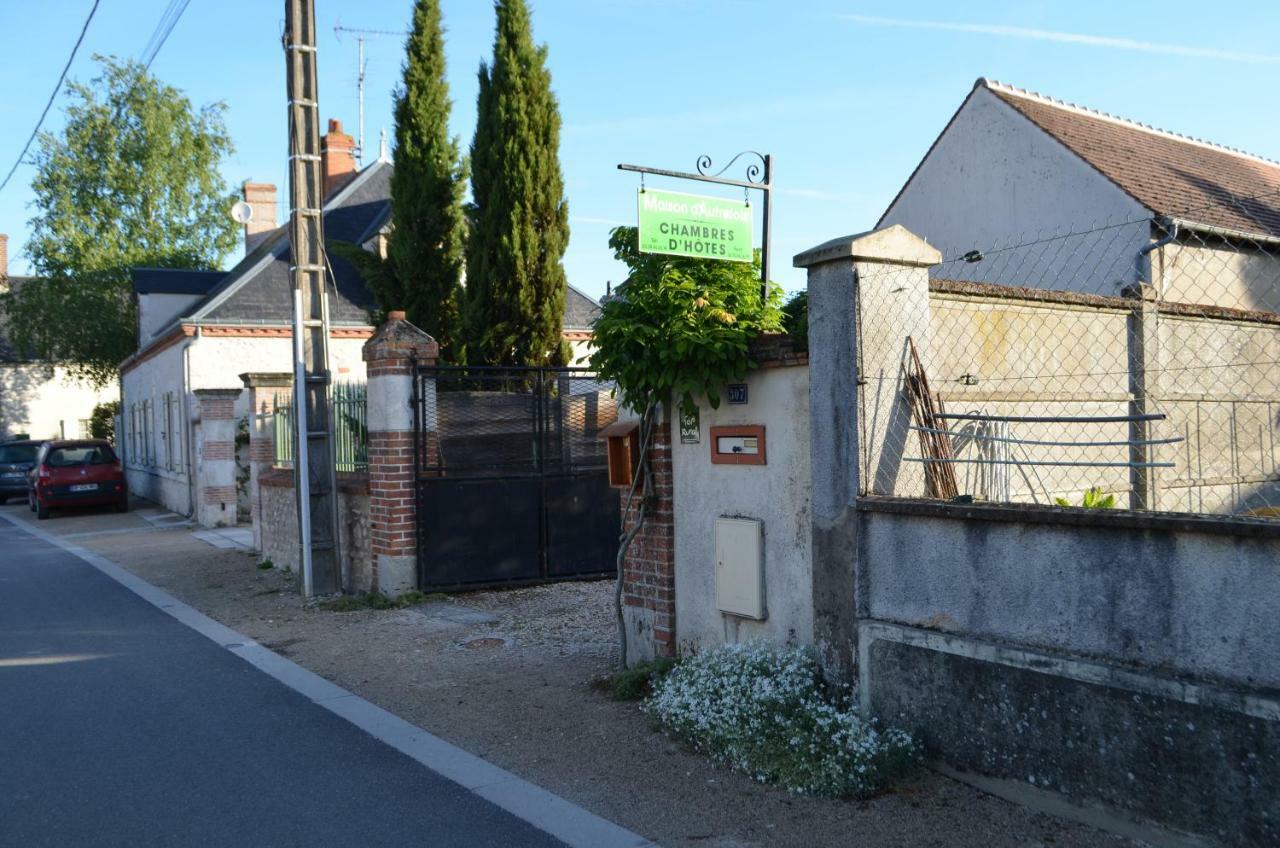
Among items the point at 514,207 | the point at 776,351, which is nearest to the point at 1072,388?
the point at 776,351

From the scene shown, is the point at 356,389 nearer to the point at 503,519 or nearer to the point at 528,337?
the point at 503,519

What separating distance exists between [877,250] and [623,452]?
2.47 metres

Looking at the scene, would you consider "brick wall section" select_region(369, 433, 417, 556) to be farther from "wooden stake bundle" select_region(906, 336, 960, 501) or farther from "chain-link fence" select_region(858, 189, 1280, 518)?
"wooden stake bundle" select_region(906, 336, 960, 501)

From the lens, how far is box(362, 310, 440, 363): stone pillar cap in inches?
412

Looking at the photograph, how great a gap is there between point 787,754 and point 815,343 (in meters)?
2.06

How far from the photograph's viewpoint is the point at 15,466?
2875 cm

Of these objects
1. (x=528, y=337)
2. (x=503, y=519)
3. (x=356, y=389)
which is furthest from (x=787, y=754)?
(x=528, y=337)

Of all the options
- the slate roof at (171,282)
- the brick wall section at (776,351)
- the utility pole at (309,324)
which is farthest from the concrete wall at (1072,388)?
the slate roof at (171,282)

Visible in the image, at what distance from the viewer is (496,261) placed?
52.2 feet

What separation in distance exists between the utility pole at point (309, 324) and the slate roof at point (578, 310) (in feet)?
44.7

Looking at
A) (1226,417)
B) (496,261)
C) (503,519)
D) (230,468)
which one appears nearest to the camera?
(1226,417)

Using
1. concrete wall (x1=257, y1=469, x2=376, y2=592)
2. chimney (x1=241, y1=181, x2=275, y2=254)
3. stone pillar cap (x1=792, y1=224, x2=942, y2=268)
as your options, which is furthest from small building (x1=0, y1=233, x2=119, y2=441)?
stone pillar cap (x1=792, y1=224, x2=942, y2=268)

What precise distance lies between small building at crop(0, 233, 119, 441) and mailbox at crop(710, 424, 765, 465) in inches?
1570

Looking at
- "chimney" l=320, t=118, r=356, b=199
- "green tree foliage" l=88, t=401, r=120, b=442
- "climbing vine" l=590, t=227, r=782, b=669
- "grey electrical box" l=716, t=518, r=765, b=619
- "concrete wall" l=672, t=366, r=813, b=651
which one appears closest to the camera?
"concrete wall" l=672, t=366, r=813, b=651
